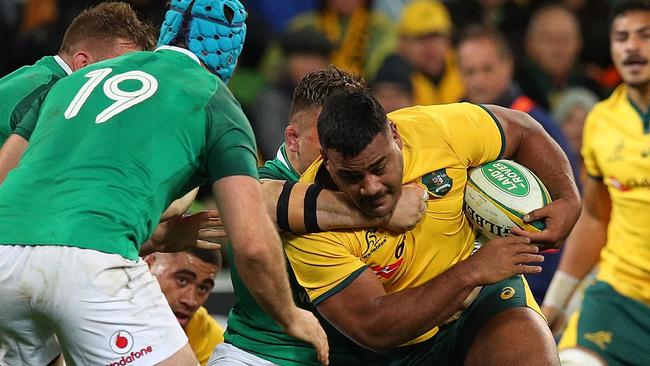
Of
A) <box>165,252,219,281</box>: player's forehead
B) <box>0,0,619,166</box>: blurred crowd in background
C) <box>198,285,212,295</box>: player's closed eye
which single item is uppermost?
<box>165,252,219,281</box>: player's forehead

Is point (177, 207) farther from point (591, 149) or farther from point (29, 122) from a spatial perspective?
point (591, 149)

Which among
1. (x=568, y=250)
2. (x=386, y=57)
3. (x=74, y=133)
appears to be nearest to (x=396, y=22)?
(x=386, y=57)

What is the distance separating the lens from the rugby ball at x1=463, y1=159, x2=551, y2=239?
460cm

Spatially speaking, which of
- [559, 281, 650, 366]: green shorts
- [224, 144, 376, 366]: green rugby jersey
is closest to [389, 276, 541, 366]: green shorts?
[224, 144, 376, 366]: green rugby jersey

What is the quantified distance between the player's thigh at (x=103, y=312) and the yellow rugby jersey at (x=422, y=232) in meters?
0.80

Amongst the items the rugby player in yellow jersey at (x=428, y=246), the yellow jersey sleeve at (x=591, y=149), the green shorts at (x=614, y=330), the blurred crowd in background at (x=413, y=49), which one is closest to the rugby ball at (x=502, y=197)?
the rugby player in yellow jersey at (x=428, y=246)

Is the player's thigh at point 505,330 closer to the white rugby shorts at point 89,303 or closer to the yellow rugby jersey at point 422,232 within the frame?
the yellow rugby jersey at point 422,232

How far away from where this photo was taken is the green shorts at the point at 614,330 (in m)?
6.38

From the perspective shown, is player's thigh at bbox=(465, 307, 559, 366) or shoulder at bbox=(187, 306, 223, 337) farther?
shoulder at bbox=(187, 306, 223, 337)

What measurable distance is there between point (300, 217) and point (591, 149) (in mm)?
2797

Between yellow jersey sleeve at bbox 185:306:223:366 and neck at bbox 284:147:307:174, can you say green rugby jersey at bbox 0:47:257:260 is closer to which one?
neck at bbox 284:147:307:174

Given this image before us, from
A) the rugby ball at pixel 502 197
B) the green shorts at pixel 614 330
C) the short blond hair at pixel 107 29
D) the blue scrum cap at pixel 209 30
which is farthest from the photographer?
the green shorts at pixel 614 330

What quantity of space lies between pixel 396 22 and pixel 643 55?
4.47 meters

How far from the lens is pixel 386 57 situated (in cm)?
931
